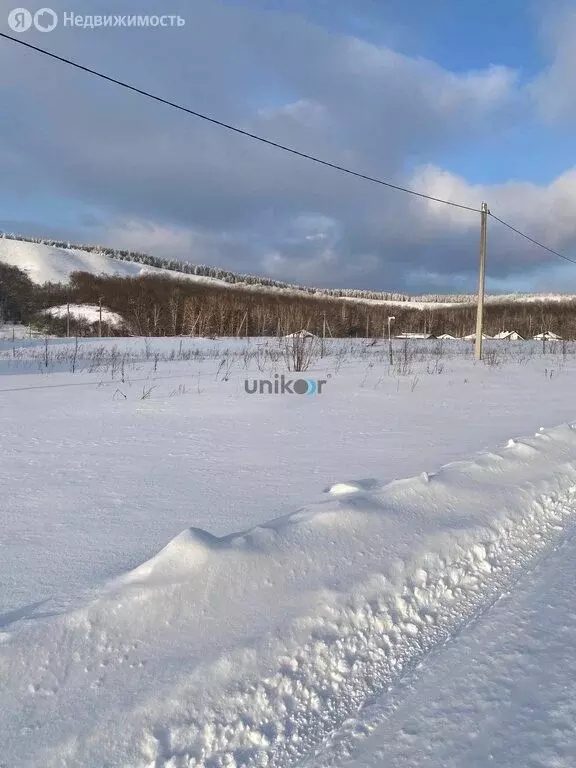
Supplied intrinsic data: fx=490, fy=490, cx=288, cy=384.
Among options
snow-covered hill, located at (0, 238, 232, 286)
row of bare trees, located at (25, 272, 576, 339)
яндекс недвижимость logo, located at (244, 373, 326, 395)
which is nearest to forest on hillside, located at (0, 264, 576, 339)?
row of bare trees, located at (25, 272, 576, 339)

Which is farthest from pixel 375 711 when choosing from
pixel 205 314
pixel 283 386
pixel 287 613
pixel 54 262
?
pixel 54 262

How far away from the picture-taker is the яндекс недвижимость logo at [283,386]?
31.5ft

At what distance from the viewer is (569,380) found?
1233 centimetres

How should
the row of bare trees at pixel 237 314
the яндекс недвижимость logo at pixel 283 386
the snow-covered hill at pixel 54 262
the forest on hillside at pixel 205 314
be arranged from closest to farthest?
1. the яндекс недвижимость logo at pixel 283 386
2. the forest on hillside at pixel 205 314
3. the row of bare trees at pixel 237 314
4. the snow-covered hill at pixel 54 262

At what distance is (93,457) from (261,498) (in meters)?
1.98

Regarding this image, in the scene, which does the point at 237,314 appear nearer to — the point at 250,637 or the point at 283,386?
the point at 283,386

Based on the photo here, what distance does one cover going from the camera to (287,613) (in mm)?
1961

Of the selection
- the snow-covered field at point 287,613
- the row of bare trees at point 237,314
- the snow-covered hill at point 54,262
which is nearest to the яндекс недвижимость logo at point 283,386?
the snow-covered field at point 287,613

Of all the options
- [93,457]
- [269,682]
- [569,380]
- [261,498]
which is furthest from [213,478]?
[569,380]

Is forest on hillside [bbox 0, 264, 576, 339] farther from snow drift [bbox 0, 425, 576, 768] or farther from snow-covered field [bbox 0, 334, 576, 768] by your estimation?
snow drift [bbox 0, 425, 576, 768]

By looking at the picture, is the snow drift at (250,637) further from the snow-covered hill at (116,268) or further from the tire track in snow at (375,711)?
the snow-covered hill at (116,268)

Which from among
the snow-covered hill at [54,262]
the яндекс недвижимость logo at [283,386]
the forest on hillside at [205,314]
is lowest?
the яндекс недвижимость logo at [283,386]

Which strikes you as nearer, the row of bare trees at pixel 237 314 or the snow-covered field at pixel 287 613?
the snow-covered field at pixel 287 613

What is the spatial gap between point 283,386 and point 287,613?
8529 mm
